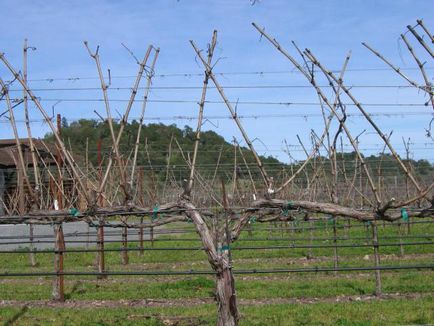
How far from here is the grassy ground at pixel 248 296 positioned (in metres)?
7.36

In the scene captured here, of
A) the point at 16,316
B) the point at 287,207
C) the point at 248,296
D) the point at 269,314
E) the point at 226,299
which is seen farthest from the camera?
the point at 248,296

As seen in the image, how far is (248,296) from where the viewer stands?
8859 millimetres

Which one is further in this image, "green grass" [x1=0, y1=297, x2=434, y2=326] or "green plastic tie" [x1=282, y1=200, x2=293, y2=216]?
"green grass" [x1=0, y1=297, x2=434, y2=326]

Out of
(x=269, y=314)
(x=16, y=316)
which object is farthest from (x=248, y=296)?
(x=16, y=316)

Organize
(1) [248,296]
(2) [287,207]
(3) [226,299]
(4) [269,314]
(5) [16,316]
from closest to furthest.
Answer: (3) [226,299] < (2) [287,207] < (4) [269,314] < (5) [16,316] < (1) [248,296]

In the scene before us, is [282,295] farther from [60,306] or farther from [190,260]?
[190,260]

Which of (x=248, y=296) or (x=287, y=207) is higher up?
(x=287, y=207)

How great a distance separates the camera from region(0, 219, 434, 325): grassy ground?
24.1ft

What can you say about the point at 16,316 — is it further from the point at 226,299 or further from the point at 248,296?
the point at 226,299

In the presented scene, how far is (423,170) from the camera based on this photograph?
2977 centimetres

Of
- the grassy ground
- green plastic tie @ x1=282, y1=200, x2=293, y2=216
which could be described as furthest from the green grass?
green plastic tie @ x1=282, y1=200, x2=293, y2=216

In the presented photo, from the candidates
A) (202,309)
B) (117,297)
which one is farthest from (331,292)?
(117,297)

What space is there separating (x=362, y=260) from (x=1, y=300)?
21.3ft

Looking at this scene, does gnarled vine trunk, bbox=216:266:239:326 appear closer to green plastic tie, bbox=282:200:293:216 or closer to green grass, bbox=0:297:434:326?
green plastic tie, bbox=282:200:293:216
